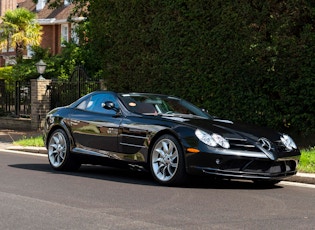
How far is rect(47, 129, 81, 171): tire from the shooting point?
37.8ft

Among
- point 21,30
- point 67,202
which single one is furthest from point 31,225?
point 21,30

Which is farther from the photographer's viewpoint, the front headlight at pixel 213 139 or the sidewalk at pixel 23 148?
the sidewalk at pixel 23 148

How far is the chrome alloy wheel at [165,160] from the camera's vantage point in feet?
31.3

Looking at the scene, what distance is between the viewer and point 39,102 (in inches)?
956

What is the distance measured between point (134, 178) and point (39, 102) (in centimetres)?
1411

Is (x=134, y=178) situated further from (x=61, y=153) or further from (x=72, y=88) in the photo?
(x=72, y=88)

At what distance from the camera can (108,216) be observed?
281 inches

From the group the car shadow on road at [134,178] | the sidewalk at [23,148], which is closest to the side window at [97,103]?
the car shadow on road at [134,178]

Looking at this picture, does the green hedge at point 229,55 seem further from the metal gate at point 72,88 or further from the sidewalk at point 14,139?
the sidewalk at point 14,139

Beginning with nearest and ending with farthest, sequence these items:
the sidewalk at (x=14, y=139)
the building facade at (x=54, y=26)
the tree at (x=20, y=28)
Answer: the sidewalk at (x=14, y=139) → the tree at (x=20, y=28) → the building facade at (x=54, y=26)

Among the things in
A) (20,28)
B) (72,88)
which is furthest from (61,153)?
(20,28)

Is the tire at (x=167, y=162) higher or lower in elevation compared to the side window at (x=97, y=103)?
lower

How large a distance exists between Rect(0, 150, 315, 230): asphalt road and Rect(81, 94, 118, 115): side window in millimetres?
1126

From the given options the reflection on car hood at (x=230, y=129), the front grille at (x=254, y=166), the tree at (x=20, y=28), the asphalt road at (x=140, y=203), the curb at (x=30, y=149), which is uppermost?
the tree at (x=20, y=28)
